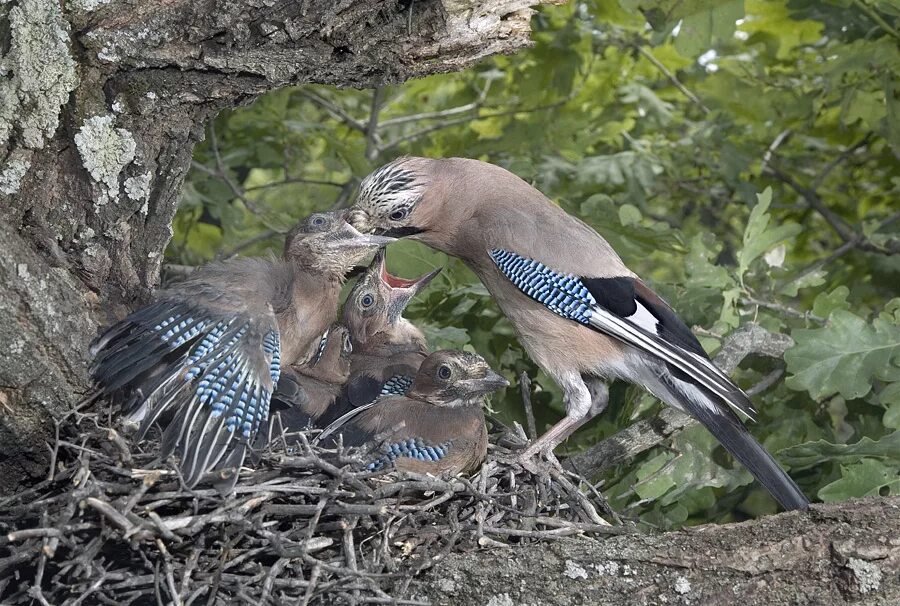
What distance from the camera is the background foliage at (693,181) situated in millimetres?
4328

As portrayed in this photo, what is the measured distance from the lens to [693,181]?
7039mm

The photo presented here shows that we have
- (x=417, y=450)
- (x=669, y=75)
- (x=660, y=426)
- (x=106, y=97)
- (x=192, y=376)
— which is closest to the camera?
(x=106, y=97)

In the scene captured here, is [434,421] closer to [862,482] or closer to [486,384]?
[486,384]

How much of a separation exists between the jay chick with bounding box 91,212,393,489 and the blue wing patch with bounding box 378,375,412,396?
575mm

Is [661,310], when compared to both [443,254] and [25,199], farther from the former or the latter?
[25,199]

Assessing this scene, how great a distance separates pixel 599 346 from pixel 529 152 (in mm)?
1868

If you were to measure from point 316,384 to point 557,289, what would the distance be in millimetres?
1014

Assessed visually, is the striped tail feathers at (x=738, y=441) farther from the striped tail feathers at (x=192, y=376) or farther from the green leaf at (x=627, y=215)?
the striped tail feathers at (x=192, y=376)

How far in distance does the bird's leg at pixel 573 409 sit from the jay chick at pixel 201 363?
3.44ft

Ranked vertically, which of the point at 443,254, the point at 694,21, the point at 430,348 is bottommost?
the point at 430,348

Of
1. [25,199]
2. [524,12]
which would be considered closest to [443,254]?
[524,12]

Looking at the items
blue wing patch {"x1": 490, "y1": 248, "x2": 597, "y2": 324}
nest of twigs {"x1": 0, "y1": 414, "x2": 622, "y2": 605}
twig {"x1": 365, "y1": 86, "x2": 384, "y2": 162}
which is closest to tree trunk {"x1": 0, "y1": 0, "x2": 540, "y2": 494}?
nest of twigs {"x1": 0, "y1": 414, "x2": 622, "y2": 605}

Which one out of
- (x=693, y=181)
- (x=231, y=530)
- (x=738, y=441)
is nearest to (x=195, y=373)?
(x=231, y=530)

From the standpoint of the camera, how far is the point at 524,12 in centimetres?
341
